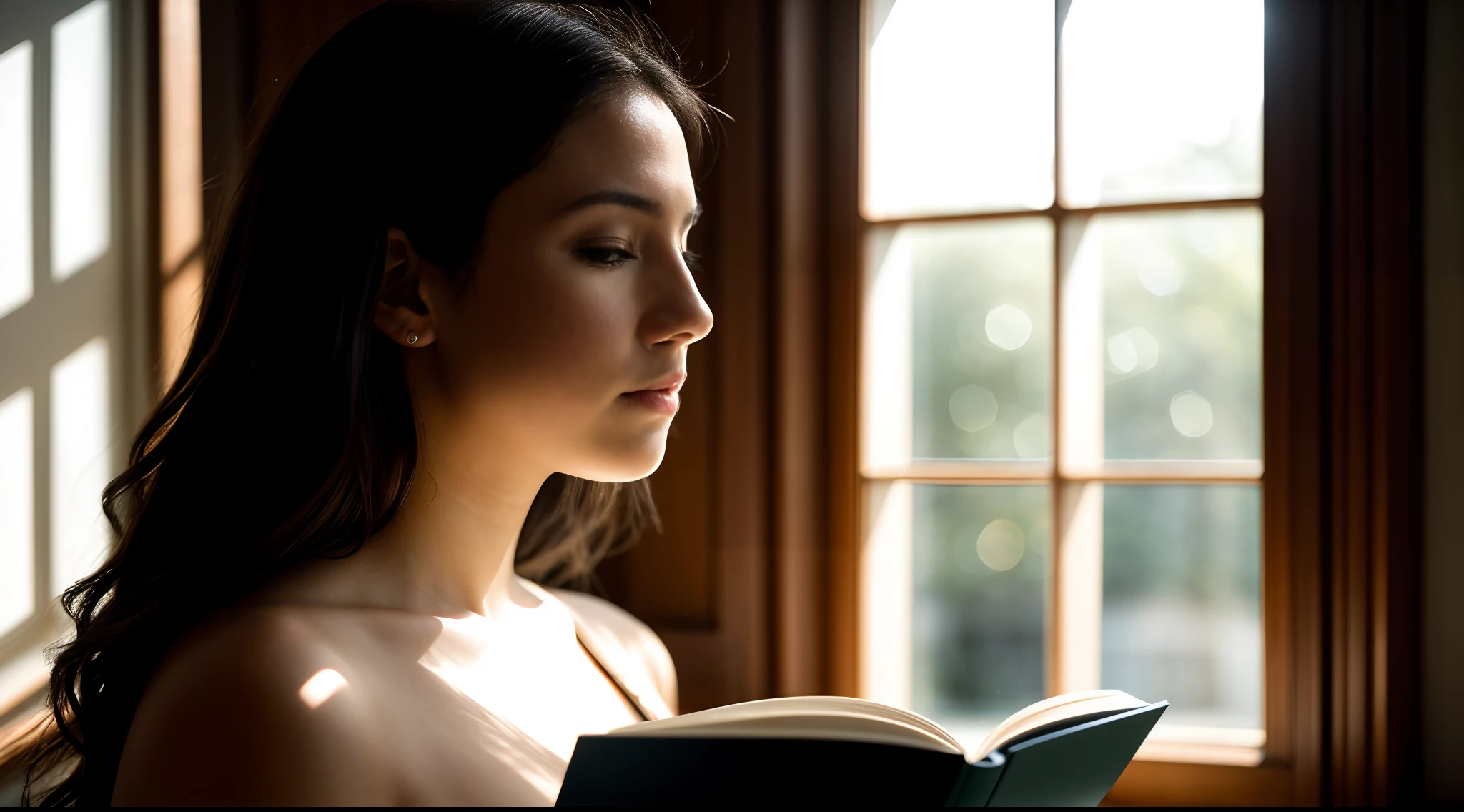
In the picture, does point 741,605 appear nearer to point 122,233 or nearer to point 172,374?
point 172,374

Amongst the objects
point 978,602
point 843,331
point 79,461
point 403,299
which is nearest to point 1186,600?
point 978,602

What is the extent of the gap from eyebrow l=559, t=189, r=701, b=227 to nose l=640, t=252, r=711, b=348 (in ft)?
0.19

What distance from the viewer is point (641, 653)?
135 centimetres

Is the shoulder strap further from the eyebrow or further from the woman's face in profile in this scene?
the eyebrow

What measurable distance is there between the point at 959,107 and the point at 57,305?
4.47 feet

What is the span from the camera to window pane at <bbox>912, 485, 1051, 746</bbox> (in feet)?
4.91

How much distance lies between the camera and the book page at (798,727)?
2.46 feet

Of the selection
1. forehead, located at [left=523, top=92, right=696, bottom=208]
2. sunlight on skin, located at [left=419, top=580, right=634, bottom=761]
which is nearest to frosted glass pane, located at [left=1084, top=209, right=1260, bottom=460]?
forehead, located at [left=523, top=92, right=696, bottom=208]

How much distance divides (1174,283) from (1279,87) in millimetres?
293

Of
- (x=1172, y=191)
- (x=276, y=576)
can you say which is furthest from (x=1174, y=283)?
(x=276, y=576)

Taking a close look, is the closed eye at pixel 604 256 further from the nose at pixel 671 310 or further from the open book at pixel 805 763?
the open book at pixel 805 763

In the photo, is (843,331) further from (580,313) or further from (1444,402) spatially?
(1444,402)

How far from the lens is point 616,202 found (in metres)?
0.98

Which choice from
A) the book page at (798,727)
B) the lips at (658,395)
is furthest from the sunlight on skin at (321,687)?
the lips at (658,395)
